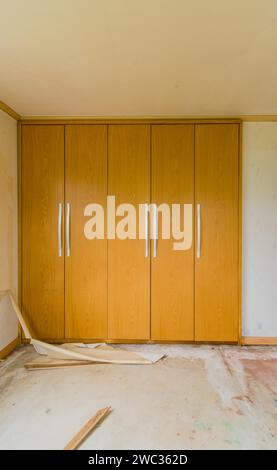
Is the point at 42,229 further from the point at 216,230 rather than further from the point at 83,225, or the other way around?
the point at 216,230

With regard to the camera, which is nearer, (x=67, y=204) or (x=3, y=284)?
(x=3, y=284)

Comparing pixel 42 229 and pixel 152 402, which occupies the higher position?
pixel 42 229

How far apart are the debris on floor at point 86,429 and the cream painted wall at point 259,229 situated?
6.16ft

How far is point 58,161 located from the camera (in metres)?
3.23

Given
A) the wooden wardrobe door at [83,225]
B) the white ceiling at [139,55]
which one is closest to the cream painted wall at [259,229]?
the white ceiling at [139,55]

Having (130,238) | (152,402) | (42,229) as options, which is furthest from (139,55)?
(152,402)

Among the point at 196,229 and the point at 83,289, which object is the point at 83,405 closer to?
the point at 83,289

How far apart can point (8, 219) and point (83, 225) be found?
0.77 meters

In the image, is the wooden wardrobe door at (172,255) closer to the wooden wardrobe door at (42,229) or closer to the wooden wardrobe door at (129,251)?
the wooden wardrobe door at (129,251)

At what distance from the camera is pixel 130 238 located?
3.21 m

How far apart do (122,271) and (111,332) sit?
2.23 ft

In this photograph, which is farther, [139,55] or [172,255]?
[172,255]

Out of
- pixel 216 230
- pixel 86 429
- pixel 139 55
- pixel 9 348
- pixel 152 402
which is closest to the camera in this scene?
pixel 86 429
